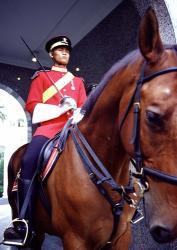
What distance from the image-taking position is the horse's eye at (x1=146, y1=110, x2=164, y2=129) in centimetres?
140

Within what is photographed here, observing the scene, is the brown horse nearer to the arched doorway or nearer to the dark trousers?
the dark trousers

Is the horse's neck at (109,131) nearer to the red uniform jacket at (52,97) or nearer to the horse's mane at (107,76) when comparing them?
the horse's mane at (107,76)

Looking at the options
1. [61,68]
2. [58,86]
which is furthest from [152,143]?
[61,68]

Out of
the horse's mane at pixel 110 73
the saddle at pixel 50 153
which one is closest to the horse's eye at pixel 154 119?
the horse's mane at pixel 110 73

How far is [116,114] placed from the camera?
1.87 m

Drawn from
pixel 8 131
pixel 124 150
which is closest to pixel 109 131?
pixel 124 150

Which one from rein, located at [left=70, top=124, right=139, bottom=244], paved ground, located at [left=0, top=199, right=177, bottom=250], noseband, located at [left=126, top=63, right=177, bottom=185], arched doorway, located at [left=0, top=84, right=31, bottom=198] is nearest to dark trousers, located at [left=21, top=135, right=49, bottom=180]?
rein, located at [left=70, top=124, right=139, bottom=244]

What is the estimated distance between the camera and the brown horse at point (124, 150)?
1.38 meters

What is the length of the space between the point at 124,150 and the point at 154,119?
551 mm

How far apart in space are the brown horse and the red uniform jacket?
1.84 ft

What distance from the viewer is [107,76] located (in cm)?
197

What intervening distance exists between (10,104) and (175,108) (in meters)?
10.8

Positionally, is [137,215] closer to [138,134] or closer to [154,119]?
[138,134]

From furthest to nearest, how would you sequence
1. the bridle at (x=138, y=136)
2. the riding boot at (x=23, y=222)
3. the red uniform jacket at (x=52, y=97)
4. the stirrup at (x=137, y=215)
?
the red uniform jacket at (x=52, y=97), the riding boot at (x=23, y=222), the stirrup at (x=137, y=215), the bridle at (x=138, y=136)
